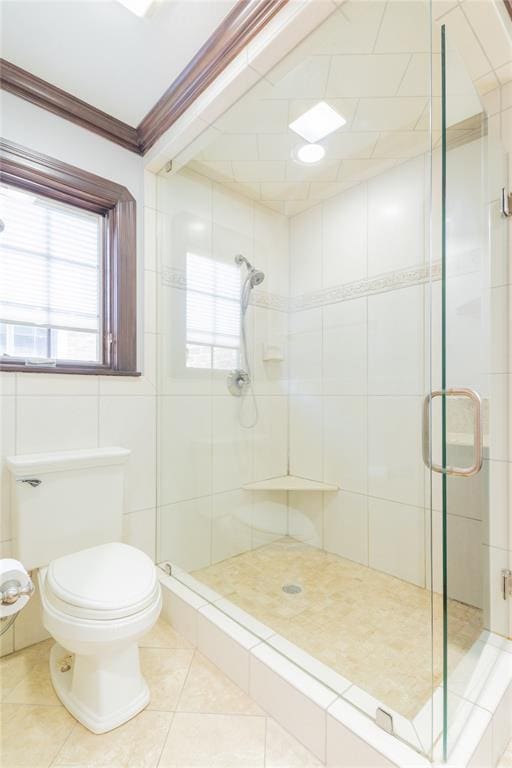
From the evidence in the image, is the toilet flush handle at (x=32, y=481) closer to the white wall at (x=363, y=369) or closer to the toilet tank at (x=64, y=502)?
the toilet tank at (x=64, y=502)

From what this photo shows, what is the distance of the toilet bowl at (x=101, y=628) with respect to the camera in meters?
1.11

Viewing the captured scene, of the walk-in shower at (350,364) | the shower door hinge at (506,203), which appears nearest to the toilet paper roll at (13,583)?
the walk-in shower at (350,364)

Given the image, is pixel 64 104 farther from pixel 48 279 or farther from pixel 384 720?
pixel 384 720

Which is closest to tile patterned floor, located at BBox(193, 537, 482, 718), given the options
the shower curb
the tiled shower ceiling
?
the shower curb

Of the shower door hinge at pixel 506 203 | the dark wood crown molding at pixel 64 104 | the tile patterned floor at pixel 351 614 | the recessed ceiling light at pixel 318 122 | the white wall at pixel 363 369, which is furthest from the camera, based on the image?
the white wall at pixel 363 369

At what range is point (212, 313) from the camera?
2.01 m

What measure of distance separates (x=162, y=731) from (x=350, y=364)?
1673mm

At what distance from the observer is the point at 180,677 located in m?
1.35

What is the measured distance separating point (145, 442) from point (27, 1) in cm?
172

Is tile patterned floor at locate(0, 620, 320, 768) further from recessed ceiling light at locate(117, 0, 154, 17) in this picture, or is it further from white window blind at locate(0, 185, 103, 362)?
recessed ceiling light at locate(117, 0, 154, 17)

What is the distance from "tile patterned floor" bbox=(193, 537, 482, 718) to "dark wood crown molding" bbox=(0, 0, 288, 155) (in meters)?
1.95

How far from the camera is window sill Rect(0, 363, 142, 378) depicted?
1.49 meters

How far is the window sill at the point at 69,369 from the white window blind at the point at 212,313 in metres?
0.35

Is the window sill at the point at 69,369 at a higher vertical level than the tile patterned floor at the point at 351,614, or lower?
higher
